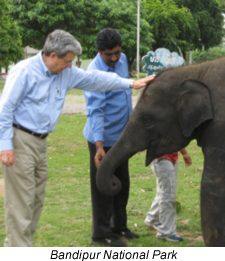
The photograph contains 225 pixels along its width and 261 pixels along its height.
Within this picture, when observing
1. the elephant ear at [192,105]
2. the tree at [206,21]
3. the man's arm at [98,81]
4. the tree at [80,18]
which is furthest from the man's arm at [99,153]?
the tree at [206,21]

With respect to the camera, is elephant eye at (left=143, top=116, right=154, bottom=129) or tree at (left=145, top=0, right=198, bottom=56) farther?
tree at (left=145, top=0, right=198, bottom=56)

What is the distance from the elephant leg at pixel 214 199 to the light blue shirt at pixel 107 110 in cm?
151

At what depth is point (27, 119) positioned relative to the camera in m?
4.02

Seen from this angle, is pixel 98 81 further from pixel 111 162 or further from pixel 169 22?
pixel 169 22

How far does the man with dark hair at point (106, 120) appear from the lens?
4773mm

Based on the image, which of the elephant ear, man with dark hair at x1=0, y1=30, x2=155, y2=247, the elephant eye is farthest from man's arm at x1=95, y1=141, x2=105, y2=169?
the elephant ear

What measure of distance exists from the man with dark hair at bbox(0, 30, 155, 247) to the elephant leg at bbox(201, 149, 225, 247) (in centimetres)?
Answer: 148

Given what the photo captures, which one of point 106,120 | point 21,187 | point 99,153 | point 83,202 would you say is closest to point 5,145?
point 21,187

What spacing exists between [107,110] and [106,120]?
4.3 inches

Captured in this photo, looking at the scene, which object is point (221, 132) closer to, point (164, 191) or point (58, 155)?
point (164, 191)

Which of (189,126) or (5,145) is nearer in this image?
(189,126)

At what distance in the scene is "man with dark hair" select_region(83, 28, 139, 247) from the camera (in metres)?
4.77

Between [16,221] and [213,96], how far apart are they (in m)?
2.04

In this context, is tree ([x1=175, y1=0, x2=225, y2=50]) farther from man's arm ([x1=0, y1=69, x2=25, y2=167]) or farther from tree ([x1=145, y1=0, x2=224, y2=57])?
man's arm ([x1=0, y1=69, x2=25, y2=167])
